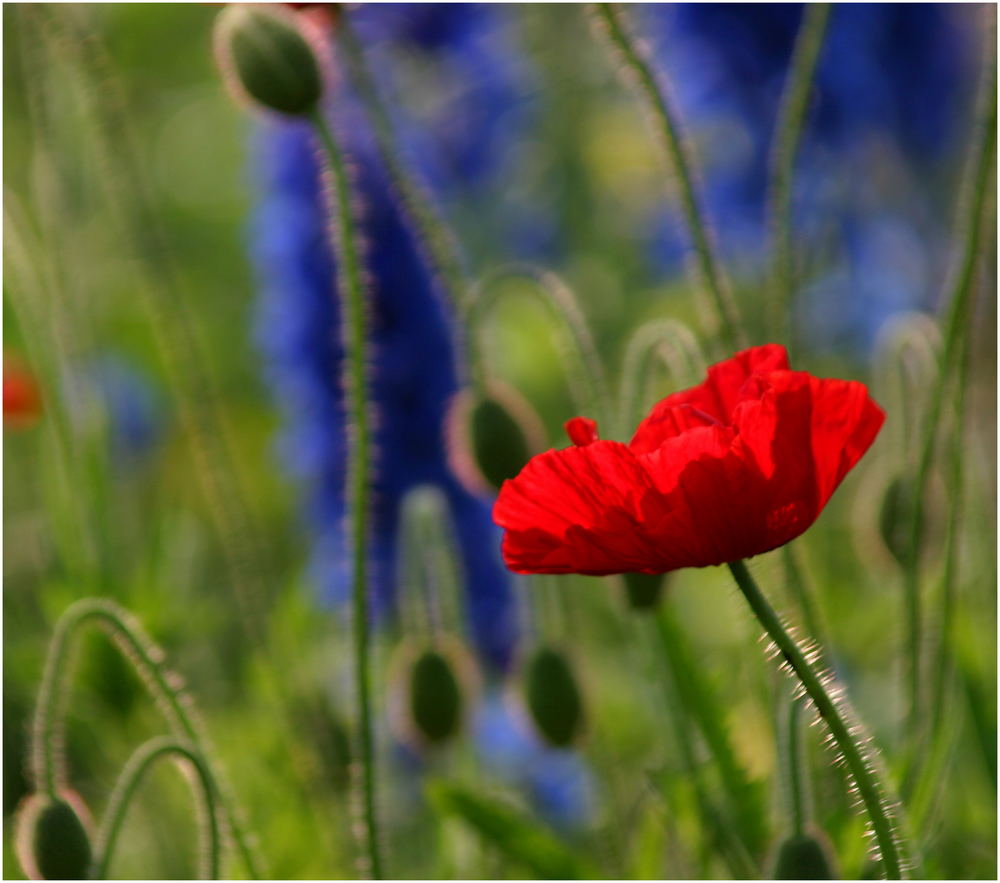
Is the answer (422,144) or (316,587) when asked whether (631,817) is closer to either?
(316,587)

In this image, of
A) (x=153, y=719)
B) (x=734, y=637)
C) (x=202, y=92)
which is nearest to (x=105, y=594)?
(x=153, y=719)

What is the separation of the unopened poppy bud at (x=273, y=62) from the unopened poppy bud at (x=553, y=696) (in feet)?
0.97

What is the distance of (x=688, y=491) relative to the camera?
0.45 m

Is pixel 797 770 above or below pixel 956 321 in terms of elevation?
below

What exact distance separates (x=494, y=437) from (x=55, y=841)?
11.0 inches

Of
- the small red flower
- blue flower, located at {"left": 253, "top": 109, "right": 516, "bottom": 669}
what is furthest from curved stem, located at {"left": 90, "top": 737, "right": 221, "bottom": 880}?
blue flower, located at {"left": 253, "top": 109, "right": 516, "bottom": 669}

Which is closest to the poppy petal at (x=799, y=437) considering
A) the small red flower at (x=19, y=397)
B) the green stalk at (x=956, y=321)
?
the green stalk at (x=956, y=321)

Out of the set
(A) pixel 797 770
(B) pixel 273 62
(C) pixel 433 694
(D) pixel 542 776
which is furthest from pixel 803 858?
(D) pixel 542 776

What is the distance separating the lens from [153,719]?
1226 millimetres

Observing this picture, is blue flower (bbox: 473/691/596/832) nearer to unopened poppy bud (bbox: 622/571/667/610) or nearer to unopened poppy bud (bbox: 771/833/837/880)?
unopened poppy bud (bbox: 622/571/667/610)

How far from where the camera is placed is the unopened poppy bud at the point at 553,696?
0.76m

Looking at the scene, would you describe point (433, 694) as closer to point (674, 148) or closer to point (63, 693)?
point (63, 693)

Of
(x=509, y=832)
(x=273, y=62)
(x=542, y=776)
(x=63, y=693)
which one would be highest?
(x=273, y=62)

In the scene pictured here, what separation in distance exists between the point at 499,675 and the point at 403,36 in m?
0.80
